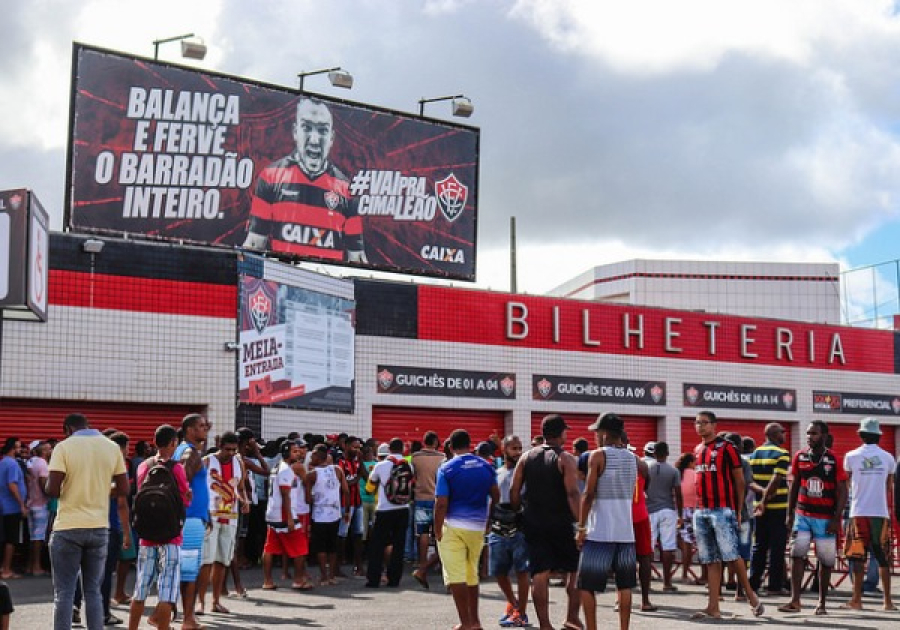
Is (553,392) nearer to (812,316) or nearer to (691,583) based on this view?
(691,583)

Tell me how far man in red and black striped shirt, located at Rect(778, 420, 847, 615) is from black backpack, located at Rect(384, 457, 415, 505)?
5174mm

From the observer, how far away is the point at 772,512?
615 inches

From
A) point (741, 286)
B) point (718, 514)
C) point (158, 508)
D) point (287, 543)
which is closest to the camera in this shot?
point (158, 508)

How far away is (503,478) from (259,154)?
11.3m

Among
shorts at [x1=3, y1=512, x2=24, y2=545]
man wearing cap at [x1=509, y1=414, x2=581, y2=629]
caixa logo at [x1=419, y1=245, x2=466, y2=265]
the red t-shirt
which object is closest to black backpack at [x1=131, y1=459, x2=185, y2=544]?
man wearing cap at [x1=509, y1=414, x2=581, y2=629]

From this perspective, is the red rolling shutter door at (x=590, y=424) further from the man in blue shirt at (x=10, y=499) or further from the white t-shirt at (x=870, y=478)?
the white t-shirt at (x=870, y=478)

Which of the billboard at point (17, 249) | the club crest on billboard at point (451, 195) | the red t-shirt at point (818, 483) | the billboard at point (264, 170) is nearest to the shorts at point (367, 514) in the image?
the billboard at point (264, 170)

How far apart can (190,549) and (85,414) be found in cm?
997

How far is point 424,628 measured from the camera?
12.5 metres

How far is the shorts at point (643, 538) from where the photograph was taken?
15.3m

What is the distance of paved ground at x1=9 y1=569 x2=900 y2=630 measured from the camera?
12.8 m

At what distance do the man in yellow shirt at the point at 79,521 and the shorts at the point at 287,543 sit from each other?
239 inches

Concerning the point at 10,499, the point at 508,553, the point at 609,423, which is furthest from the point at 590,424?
the point at 609,423

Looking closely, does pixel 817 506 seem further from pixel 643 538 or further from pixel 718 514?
pixel 643 538
